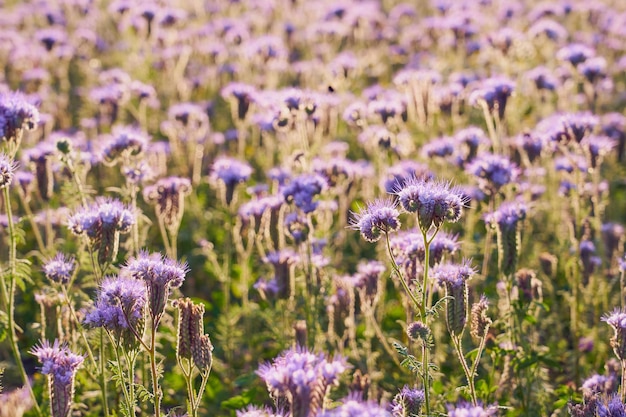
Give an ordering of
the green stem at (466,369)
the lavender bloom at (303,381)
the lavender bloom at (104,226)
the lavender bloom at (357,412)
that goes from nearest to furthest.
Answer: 1. the lavender bloom at (357,412)
2. the lavender bloom at (303,381)
3. the green stem at (466,369)
4. the lavender bloom at (104,226)

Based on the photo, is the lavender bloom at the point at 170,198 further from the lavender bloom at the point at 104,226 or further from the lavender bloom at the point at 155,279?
the lavender bloom at the point at 155,279

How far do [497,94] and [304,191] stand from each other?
97.3 inches

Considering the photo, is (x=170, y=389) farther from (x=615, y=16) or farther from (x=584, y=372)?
(x=615, y=16)

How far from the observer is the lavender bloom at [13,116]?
5169 millimetres

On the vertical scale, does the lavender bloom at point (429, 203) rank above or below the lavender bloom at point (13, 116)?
below

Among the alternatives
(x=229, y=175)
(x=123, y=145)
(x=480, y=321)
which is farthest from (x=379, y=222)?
(x=123, y=145)

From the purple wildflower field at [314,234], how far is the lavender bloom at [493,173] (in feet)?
0.06

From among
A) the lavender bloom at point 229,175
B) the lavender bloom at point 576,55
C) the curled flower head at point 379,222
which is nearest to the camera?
the curled flower head at point 379,222

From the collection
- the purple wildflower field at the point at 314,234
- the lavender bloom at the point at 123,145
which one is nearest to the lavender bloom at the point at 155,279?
the purple wildflower field at the point at 314,234

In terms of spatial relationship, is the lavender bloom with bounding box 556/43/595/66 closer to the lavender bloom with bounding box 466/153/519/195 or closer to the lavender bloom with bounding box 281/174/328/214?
the lavender bloom with bounding box 466/153/519/195

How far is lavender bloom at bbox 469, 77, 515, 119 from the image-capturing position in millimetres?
7230

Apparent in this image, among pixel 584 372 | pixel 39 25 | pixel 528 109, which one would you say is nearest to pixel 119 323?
pixel 584 372

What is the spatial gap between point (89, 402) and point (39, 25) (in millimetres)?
11138

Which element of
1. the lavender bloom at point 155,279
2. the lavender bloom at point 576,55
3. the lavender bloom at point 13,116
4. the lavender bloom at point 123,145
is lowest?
the lavender bloom at point 155,279
